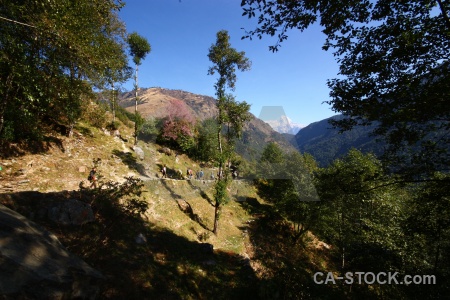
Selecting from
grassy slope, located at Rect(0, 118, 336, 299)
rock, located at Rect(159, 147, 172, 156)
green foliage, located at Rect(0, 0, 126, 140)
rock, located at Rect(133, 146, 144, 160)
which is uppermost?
green foliage, located at Rect(0, 0, 126, 140)

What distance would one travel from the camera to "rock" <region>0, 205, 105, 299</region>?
3.66m

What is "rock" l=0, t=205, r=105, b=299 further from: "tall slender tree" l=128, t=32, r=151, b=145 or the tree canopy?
"tall slender tree" l=128, t=32, r=151, b=145

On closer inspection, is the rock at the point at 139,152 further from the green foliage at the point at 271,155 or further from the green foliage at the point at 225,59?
the green foliage at the point at 271,155

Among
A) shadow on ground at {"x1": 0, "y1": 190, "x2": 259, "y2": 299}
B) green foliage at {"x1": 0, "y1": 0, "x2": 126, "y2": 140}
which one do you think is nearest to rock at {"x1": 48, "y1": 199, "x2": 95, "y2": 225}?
shadow on ground at {"x1": 0, "y1": 190, "x2": 259, "y2": 299}

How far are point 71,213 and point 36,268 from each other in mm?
5357

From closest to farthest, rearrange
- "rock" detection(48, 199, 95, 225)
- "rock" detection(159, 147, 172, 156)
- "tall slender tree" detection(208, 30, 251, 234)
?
"rock" detection(48, 199, 95, 225)
"tall slender tree" detection(208, 30, 251, 234)
"rock" detection(159, 147, 172, 156)

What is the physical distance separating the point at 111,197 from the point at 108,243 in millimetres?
2379

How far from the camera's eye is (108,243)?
27.9 feet

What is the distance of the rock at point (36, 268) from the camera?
12.0ft

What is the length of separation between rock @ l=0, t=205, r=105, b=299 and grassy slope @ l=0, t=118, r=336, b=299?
175 cm

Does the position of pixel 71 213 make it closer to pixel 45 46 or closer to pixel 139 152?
pixel 45 46

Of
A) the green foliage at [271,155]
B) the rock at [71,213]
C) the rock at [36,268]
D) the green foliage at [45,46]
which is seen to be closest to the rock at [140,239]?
the rock at [71,213]

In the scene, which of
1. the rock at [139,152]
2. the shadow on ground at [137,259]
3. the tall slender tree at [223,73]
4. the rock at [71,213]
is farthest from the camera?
the rock at [139,152]

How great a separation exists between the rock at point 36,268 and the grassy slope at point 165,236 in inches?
68.7
